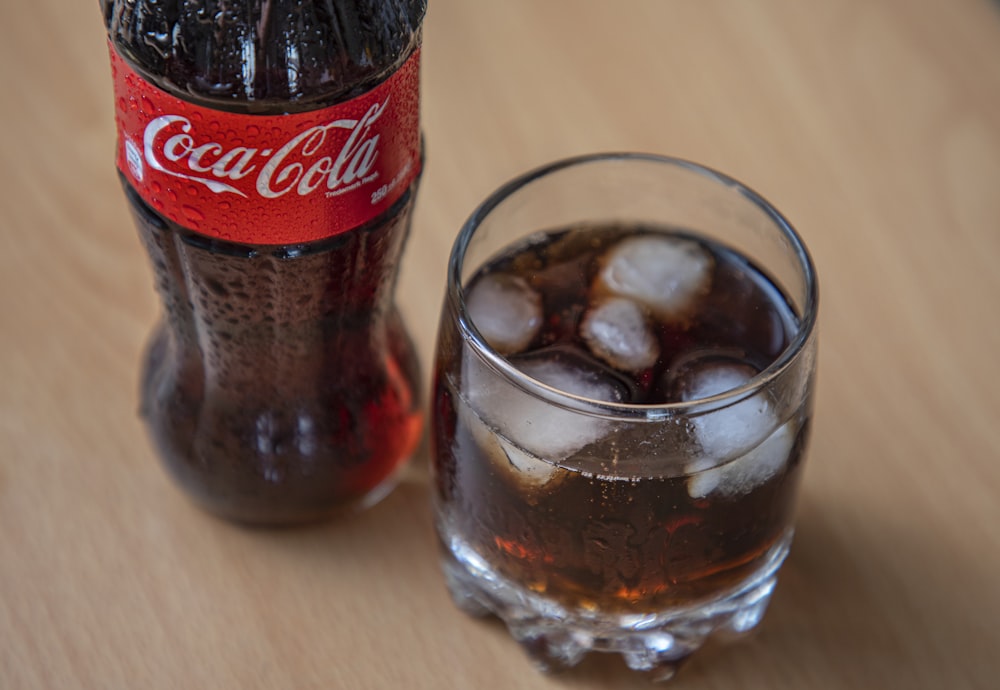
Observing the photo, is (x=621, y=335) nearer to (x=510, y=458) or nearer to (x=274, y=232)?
(x=510, y=458)

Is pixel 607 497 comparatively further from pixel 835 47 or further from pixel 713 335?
pixel 835 47

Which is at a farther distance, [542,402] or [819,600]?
[819,600]

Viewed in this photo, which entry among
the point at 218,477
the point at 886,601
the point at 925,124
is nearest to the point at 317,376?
the point at 218,477

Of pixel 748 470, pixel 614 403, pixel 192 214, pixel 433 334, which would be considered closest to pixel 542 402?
pixel 614 403

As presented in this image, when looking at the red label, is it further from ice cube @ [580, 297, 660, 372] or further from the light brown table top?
the light brown table top

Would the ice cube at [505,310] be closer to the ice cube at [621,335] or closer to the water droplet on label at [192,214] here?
the ice cube at [621,335]

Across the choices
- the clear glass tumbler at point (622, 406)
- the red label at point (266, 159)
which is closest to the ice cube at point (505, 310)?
the clear glass tumbler at point (622, 406)

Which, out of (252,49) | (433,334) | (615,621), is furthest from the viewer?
(433,334)
